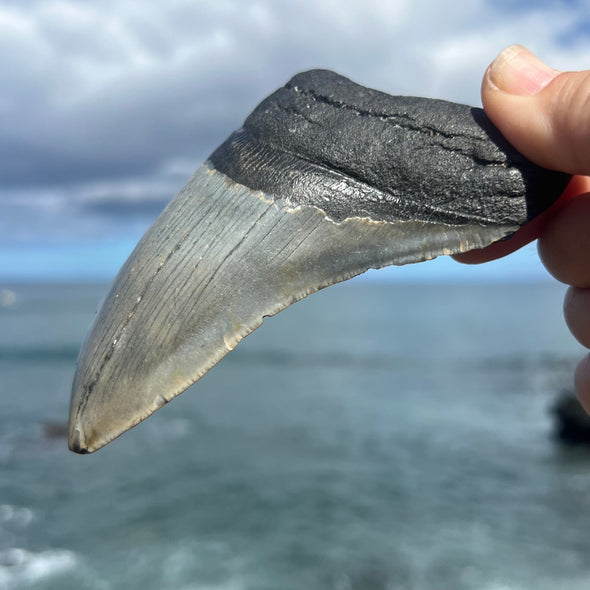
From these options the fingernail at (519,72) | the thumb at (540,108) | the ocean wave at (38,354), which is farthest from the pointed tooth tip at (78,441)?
the ocean wave at (38,354)

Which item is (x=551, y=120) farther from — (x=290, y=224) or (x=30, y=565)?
(x=30, y=565)

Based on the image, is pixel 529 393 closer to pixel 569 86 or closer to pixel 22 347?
pixel 569 86

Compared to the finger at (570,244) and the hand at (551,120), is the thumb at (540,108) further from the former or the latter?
the finger at (570,244)

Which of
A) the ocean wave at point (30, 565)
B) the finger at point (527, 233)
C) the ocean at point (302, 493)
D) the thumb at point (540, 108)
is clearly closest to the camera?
the thumb at point (540, 108)

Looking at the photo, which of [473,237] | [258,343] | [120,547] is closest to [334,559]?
[120,547]

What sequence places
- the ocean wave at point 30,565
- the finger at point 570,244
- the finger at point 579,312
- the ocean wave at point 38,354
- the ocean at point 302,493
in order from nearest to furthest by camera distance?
the finger at point 570,244, the finger at point 579,312, the ocean wave at point 30,565, the ocean at point 302,493, the ocean wave at point 38,354

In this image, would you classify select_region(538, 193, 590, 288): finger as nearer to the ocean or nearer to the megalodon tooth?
the megalodon tooth
